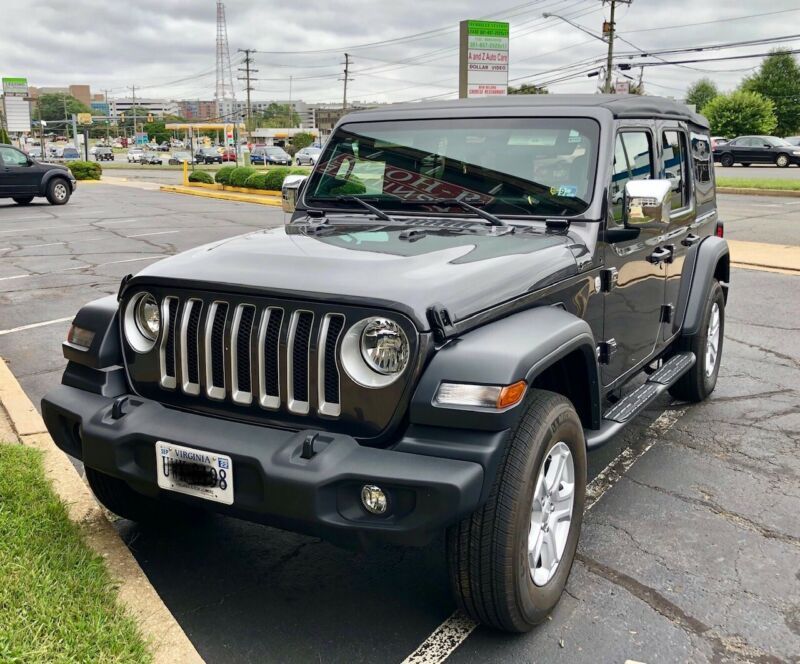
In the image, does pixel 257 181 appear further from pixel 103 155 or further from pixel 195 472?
pixel 103 155

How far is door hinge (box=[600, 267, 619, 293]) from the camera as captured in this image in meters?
3.78

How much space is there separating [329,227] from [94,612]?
77.8 inches

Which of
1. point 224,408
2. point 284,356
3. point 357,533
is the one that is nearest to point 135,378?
point 224,408

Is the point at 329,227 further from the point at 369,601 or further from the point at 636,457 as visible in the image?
the point at 636,457

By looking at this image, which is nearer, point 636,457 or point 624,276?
point 624,276

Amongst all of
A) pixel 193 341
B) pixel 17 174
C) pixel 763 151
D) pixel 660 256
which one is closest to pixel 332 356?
pixel 193 341

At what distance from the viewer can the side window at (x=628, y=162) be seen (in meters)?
3.95

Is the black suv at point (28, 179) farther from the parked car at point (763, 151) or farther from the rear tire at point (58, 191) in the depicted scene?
the parked car at point (763, 151)

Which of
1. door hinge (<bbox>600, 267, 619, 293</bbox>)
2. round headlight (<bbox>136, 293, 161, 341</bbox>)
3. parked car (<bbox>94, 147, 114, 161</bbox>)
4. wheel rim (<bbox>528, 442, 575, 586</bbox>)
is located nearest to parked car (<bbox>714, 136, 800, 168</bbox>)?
door hinge (<bbox>600, 267, 619, 293</bbox>)

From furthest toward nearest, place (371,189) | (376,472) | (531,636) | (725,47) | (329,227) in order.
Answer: (725,47) → (371,189) → (329,227) → (531,636) → (376,472)

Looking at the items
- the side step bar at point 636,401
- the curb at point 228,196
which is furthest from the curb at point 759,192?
the side step bar at point 636,401

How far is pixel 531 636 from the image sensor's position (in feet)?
9.65

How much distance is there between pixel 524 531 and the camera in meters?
2.70

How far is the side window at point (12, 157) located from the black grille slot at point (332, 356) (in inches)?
838
